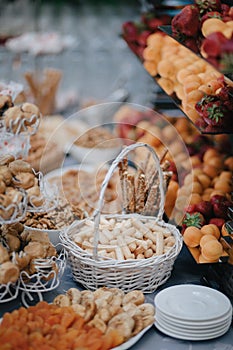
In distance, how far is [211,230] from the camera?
5.43ft

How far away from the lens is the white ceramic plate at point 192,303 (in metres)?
1.34

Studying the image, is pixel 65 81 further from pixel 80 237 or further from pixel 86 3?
pixel 80 237

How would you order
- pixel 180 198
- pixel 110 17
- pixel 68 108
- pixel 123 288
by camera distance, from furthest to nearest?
pixel 110 17, pixel 68 108, pixel 180 198, pixel 123 288

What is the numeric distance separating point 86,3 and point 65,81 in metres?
0.59

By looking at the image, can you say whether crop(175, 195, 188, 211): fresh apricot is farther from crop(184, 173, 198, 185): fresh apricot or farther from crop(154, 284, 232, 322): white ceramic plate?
crop(154, 284, 232, 322): white ceramic plate

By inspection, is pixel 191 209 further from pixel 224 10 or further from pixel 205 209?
pixel 224 10

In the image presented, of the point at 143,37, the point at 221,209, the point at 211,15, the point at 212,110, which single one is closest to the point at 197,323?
the point at 221,209

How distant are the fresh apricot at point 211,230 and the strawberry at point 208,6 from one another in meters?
0.63

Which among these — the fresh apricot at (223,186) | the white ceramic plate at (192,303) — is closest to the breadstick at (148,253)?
the white ceramic plate at (192,303)

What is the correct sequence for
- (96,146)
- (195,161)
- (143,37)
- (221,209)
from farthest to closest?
(143,37) → (96,146) → (195,161) → (221,209)

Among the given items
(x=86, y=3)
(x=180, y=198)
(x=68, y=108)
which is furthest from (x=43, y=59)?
(x=180, y=198)

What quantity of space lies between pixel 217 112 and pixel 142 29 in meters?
1.18

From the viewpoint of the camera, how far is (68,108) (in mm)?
3547

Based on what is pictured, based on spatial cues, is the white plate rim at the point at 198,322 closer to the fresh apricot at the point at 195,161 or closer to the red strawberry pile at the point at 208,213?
the red strawberry pile at the point at 208,213
